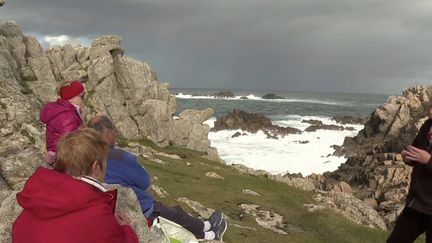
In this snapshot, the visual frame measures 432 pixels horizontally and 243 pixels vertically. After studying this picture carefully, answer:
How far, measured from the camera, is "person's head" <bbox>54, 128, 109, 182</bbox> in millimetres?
5129

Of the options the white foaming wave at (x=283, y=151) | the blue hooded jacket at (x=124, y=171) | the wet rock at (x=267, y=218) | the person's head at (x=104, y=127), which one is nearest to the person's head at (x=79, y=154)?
the person's head at (x=104, y=127)

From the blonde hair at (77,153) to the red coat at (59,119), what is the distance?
20.0ft

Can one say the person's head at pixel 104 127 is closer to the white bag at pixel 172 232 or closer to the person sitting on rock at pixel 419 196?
the white bag at pixel 172 232

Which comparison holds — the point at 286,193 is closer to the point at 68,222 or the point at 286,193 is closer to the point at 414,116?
the point at 68,222

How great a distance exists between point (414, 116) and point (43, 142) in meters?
67.3

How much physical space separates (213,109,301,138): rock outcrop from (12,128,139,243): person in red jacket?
8385 centimetres

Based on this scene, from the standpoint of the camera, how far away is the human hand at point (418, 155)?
343 inches

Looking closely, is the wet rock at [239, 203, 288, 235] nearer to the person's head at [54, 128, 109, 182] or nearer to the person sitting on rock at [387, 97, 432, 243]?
the person sitting on rock at [387, 97, 432, 243]

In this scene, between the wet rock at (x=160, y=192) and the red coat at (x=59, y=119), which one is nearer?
the red coat at (x=59, y=119)

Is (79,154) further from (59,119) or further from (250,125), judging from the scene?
(250,125)

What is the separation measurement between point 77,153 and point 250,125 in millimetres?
89831

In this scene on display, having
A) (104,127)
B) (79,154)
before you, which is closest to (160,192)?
(104,127)

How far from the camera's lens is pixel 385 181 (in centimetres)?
4519

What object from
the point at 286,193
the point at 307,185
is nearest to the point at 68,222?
the point at 286,193
